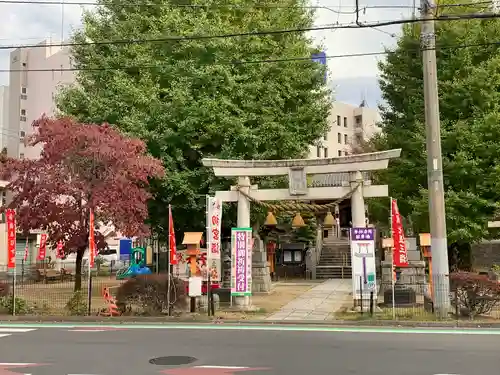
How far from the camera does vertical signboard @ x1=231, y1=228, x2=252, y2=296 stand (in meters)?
17.3

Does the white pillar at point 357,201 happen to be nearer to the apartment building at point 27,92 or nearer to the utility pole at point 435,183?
the utility pole at point 435,183

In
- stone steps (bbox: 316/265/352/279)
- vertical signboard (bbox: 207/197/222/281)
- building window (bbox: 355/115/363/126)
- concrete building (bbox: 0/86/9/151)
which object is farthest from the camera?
building window (bbox: 355/115/363/126)

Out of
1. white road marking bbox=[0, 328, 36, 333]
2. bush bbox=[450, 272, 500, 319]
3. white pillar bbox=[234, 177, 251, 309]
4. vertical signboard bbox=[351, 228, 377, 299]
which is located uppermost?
white pillar bbox=[234, 177, 251, 309]

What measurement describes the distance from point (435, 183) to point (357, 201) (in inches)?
133

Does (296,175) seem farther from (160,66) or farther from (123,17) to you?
(123,17)

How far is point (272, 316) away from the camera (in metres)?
16.3

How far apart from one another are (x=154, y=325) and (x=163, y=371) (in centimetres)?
647

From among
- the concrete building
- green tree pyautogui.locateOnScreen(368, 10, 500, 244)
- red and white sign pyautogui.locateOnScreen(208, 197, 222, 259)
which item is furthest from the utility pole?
the concrete building

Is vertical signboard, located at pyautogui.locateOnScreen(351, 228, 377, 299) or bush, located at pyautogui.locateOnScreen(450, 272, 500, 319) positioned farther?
vertical signboard, located at pyautogui.locateOnScreen(351, 228, 377, 299)

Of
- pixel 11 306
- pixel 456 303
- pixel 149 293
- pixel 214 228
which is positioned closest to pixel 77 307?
pixel 11 306

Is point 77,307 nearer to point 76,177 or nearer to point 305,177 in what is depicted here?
point 76,177

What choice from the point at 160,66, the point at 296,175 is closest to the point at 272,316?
the point at 296,175

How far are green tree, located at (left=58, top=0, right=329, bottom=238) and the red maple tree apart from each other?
335 centimetres

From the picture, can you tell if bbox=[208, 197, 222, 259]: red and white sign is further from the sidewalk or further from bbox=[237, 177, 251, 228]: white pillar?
the sidewalk
